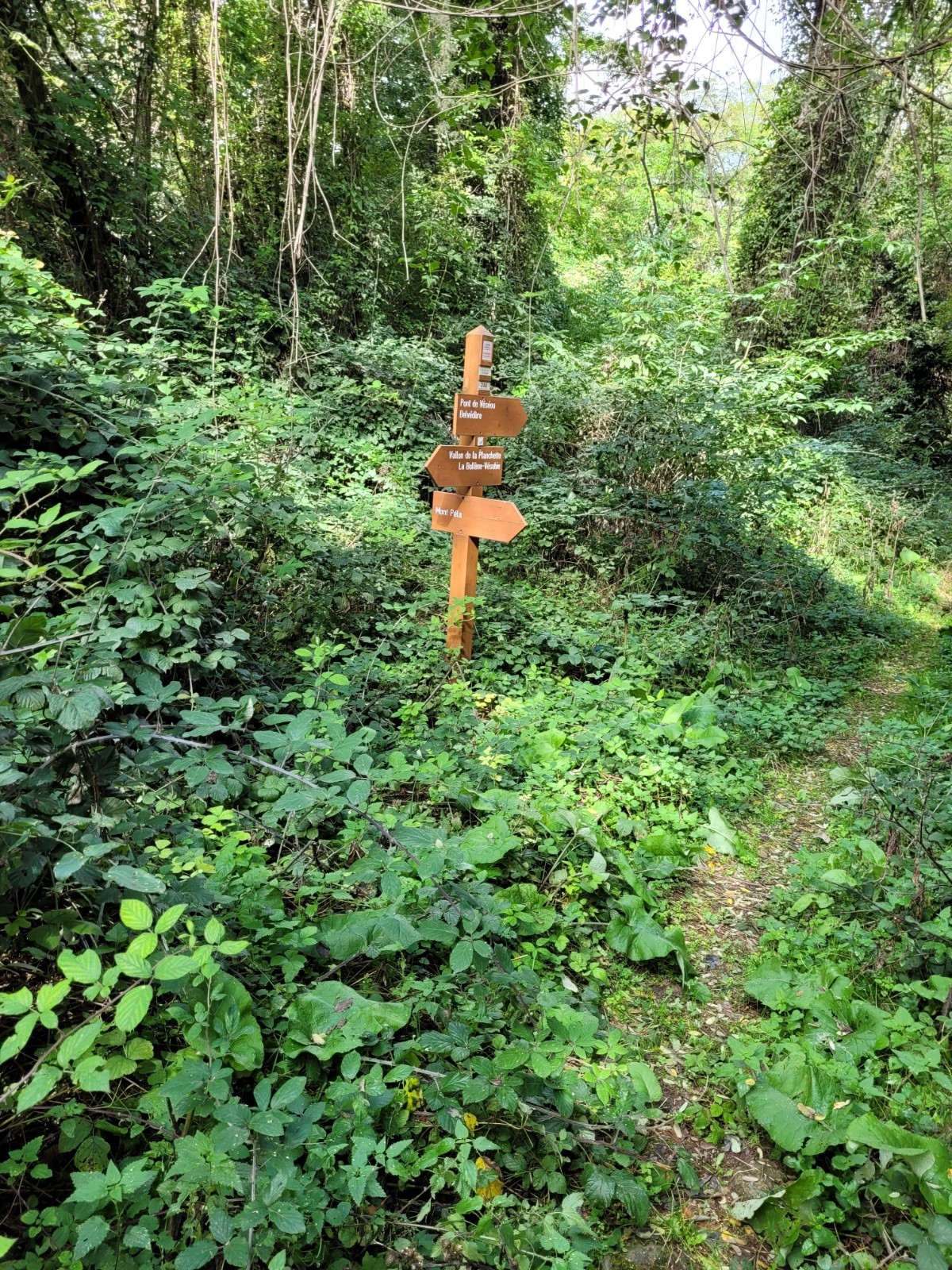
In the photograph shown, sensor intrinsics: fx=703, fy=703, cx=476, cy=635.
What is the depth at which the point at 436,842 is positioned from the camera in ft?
6.99

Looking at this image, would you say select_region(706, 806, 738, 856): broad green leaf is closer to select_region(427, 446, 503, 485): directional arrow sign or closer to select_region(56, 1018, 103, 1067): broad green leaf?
select_region(427, 446, 503, 485): directional arrow sign

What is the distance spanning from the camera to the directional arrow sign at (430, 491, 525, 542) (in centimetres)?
443

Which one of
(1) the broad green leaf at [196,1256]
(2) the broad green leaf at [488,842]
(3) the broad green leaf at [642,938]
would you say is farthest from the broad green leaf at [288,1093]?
(3) the broad green leaf at [642,938]

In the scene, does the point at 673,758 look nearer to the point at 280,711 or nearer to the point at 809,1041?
the point at 809,1041

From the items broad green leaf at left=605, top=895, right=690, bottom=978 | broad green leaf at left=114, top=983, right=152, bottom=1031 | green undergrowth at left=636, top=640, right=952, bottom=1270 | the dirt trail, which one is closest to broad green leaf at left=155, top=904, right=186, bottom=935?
broad green leaf at left=114, top=983, right=152, bottom=1031

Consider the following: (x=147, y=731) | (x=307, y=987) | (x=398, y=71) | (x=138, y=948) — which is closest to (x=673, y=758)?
(x=307, y=987)

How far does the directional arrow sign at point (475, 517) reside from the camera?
4.43 m

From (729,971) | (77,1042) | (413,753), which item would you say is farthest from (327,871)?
(729,971)

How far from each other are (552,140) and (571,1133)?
10.9 metres

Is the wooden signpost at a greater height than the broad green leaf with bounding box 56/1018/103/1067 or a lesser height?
greater

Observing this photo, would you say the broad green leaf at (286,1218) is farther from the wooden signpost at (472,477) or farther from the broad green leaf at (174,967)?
the wooden signpost at (472,477)

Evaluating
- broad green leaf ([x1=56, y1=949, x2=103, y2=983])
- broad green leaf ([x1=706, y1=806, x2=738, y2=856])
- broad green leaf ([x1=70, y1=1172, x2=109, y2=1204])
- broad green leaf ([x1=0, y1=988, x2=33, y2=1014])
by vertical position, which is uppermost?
broad green leaf ([x1=56, y1=949, x2=103, y2=983])

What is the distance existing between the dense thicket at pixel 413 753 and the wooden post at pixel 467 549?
5.8 inches

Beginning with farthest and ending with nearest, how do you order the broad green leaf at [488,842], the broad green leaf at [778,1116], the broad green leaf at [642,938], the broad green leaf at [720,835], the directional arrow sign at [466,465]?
the directional arrow sign at [466,465] → the broad green leaf at [720,835] → the broad green leaf at [642,938] → the broad green leaf at [488,842] → the broad green leaf at [778,1116]
